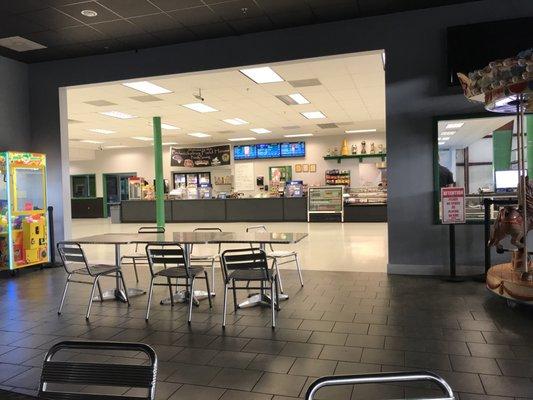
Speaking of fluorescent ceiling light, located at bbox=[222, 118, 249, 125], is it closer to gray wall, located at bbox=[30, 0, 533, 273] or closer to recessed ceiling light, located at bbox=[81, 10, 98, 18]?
gray wall, located at bbox=[30, 0, 533, 273]

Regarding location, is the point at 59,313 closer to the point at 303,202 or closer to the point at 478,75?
the point at 478,75

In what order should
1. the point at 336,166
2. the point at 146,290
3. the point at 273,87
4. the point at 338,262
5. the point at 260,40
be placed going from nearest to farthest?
the point at 146,290 < the point at 260,40 < the point at 338,262 < the point at 273,87 < the point at 336,166

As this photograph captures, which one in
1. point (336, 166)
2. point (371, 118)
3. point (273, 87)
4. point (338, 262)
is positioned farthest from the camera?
point (336, 166)

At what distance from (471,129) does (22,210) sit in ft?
22.0

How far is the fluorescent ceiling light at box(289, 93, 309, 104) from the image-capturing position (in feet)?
30.2

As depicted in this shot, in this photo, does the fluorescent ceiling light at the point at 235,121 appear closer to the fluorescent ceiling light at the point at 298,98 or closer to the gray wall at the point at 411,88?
the fluorescent ceiling light at the point at 298,98

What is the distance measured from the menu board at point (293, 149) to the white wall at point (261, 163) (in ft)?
0.65

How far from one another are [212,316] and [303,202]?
1007 centimetres

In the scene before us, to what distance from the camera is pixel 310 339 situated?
3.44 m

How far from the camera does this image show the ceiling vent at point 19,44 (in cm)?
608

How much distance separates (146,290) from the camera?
5.36 metres

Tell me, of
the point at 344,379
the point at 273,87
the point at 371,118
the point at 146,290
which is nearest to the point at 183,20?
the point at 273,87

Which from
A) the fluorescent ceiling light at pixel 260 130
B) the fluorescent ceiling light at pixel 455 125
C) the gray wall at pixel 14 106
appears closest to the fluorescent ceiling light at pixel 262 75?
the fluorescent ceiling light at pixel 455 125

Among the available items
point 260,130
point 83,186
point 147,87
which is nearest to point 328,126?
point 260,130
